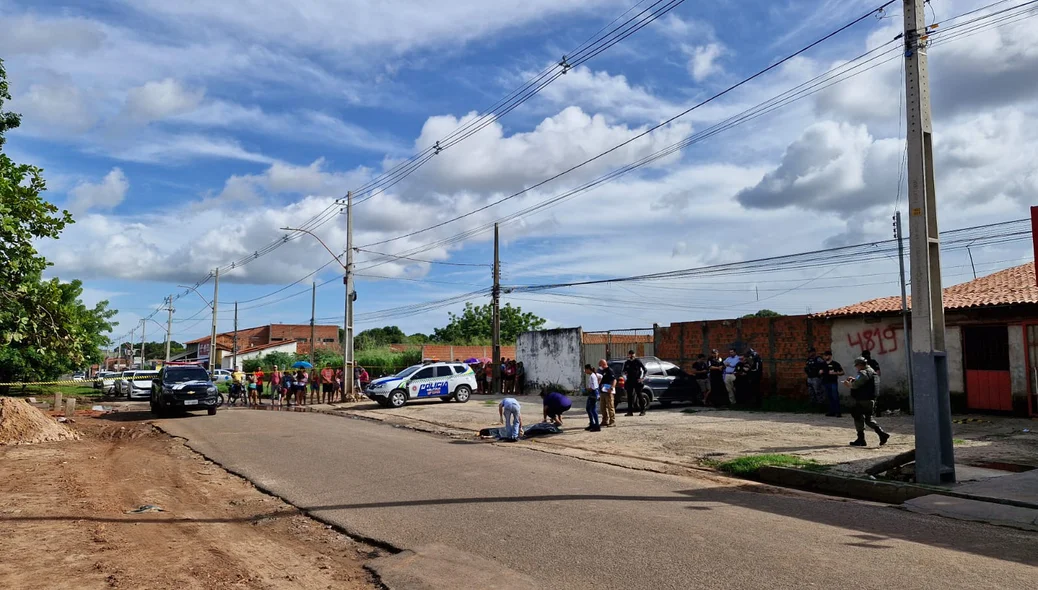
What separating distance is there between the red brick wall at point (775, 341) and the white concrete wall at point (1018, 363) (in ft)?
16.5

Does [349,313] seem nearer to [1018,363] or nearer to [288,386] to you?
[288,386]

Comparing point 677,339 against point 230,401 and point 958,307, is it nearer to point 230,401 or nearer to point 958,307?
point 958,307

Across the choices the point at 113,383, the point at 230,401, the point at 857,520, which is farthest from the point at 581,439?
the point at 113,383

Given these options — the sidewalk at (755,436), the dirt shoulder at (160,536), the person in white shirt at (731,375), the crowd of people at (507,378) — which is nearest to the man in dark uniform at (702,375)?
the person in white shirt at (731,375)

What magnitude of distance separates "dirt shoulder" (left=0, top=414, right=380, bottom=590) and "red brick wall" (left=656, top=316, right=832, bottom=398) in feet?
54.1

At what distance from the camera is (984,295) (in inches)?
719

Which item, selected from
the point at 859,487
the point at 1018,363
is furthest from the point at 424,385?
the point at 859,487

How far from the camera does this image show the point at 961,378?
1789cm

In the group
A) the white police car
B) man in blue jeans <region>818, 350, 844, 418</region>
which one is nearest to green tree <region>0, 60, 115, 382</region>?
the white police car

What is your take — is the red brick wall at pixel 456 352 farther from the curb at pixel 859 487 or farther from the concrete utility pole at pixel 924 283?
the concrete utility pole at pixel 924 283

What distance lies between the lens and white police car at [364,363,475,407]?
26.6 meters

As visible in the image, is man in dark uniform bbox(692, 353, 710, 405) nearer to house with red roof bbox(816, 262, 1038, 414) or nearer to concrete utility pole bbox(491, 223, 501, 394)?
house with red roof bbox(816, 262, 1038, 414)

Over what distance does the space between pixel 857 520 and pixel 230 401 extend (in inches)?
1192

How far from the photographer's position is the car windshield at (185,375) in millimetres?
24312
